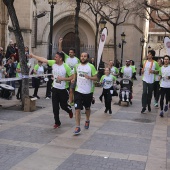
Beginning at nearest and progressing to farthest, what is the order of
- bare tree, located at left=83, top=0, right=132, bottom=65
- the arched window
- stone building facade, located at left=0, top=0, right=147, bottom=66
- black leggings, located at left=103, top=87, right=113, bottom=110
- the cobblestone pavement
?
the cobblestone pavement < black leggings, located at left=103, top=87, right=113, bottom=110 < bare tree, located at left=83, top=0, right=132, bottom=65 < stone building facade, located at left=0, top=0, right=147, bottom=66 < the arched window

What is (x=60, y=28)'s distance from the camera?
127 ft

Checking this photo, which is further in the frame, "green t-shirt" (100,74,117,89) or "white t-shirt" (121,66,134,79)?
"white t-shirt" (121,66,134,79)

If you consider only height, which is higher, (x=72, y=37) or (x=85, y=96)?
(x=72, y=37)

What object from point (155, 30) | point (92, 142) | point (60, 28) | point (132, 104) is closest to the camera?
point (92, 142)

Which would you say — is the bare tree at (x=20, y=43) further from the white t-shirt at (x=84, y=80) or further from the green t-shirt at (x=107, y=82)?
the white t-shirt at (x=84, y=80)

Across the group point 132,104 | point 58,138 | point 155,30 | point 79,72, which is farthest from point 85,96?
point 155,30

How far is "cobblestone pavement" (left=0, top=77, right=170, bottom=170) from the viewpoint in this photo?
5.46 m

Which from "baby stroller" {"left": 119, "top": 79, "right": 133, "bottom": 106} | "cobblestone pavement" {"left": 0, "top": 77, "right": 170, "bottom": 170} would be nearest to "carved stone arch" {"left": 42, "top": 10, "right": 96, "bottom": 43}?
"baby stroller" {"left": 119, "top": 79, "right": 133, "bottom": 106}

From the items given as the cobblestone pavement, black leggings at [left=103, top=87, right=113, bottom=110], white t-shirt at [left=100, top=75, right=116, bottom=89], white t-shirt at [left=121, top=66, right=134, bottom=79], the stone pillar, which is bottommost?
Result: the cobblestone pavement

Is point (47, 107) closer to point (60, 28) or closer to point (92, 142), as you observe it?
point (92, 142)

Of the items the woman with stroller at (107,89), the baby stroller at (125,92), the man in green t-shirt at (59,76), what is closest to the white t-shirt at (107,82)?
the woman with stroller at (107,89)

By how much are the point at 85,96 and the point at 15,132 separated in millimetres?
1787

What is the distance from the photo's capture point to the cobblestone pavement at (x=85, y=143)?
546 cm

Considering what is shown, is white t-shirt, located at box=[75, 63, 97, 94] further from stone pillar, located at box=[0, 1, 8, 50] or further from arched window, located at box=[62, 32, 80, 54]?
arched window, located at box=[62, 32, 80, 54]
